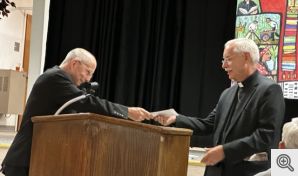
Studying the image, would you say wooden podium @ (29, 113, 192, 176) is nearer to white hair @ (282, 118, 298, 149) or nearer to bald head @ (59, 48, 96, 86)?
white hair @ (282, 118, 298, 149)

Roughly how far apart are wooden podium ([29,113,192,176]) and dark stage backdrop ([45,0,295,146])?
2.60 meters

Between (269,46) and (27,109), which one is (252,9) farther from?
(27,109)

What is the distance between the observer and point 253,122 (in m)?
2.41

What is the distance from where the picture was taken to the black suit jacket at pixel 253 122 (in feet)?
7.59

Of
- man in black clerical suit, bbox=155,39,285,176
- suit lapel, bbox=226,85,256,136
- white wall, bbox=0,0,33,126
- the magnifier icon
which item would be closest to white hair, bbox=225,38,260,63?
man in black clerical suit, bbox=155,39,285,176

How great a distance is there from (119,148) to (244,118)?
818 millimetres

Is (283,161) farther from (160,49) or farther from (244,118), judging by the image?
(160,49)

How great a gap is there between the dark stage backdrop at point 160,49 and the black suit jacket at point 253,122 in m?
1.94

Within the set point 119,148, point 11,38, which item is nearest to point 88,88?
point 119,148

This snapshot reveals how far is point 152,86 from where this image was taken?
15.4 feet

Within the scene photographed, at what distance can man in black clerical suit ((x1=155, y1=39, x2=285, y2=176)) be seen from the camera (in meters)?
2.32

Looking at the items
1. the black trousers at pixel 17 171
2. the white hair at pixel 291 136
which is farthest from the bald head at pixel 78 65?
the white hair at pixel 291 136

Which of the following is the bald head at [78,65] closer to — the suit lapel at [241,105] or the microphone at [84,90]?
the microphone at [84,90]

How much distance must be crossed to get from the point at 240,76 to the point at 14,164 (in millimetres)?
1345
